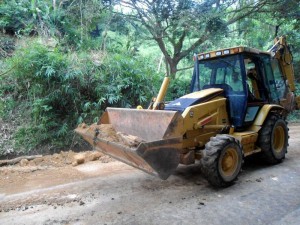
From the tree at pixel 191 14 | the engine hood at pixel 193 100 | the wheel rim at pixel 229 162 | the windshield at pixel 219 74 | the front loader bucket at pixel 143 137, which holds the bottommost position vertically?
the wheel rim at pixel 229 162

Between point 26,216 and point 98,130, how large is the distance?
5.77 feet

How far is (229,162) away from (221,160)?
0.27 metres

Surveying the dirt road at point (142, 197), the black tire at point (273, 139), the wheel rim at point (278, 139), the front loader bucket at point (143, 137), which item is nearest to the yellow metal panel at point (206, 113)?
the front loader bucket at point (143, 137)

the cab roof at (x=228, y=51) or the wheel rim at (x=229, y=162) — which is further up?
the cab roof at (x=228, y=51)

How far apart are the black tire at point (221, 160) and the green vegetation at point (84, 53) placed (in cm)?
407

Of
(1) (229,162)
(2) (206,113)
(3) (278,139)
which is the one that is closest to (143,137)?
(2) (206,113)

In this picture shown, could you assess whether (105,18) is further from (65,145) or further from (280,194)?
(280,194)

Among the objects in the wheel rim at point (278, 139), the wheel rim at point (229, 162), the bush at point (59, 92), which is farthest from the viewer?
the bush at point (59, 92)

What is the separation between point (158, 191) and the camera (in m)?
4.55

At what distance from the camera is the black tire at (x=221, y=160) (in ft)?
14.3

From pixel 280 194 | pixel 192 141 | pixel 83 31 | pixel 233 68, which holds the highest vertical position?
pixel 83 31

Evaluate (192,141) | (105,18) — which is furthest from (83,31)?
(192,141)

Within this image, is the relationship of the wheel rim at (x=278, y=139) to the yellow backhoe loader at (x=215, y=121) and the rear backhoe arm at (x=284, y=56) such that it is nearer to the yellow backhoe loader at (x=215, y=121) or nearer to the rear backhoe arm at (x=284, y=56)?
the yellow backhoe loader at (x=215, y=121)

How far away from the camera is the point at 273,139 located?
5.83 m
